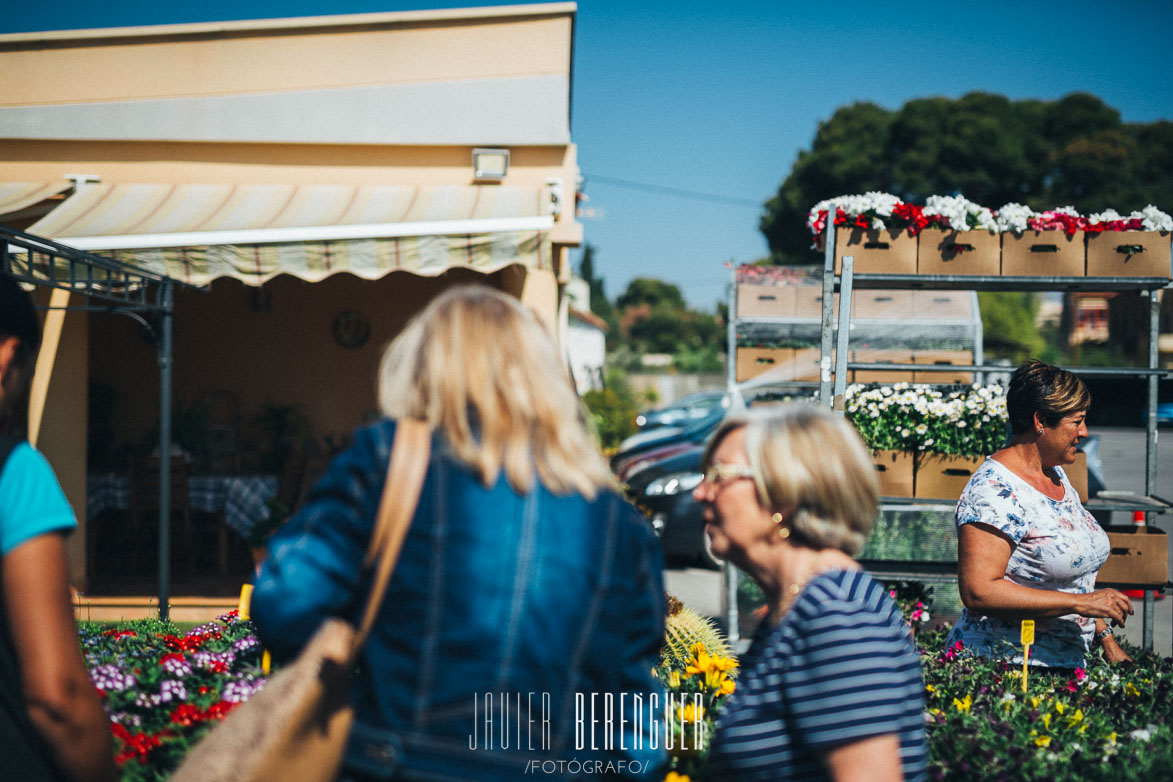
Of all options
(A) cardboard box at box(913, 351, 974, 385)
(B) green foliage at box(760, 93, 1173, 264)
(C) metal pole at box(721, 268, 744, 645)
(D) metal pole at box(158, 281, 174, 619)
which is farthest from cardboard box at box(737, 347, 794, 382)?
(B) green foliage at box(760, 93, 1173, 264)

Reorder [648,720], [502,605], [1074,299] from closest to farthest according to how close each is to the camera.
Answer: [502,605] → [648,720] → [1074,299]

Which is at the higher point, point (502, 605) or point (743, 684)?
point (502, 605)

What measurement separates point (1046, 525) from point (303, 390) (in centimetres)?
816

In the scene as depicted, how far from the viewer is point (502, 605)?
1304 millimetres

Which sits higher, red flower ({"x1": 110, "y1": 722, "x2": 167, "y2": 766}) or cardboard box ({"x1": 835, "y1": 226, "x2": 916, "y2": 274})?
cardboard box ({"x1": 835, "y1": 226, "x2": 916, "y2": 274})

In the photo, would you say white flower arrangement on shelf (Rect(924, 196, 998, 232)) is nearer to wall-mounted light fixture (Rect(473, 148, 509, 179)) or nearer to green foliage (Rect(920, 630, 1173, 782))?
green foliage (Rect(920, 630, 1173, 782))

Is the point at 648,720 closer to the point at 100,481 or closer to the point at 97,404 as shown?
the point at 100,481

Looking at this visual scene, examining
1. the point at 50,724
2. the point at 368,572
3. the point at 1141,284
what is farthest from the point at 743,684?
the point at 1141,284

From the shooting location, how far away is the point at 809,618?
1.44 metres

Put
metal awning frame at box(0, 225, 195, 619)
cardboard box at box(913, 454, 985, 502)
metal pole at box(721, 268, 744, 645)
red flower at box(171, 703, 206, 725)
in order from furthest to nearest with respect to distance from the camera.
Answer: metal pole at box(721, 268, 744, 645) < metal awning frame at box(0, 225, 195, 619) < cardboard box at box(913, 454, 985, 502) < red flower at box(171, 703, 206, 725)

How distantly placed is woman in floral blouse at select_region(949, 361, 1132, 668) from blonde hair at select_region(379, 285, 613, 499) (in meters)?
1.73

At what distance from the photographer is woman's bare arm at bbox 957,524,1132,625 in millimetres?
2590

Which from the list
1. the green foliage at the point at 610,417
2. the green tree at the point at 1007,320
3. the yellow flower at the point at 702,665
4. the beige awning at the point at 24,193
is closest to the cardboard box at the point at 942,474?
the yellow flower at the point at 702,665

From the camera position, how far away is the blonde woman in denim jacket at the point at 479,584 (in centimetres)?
130
